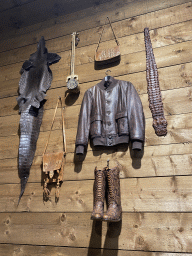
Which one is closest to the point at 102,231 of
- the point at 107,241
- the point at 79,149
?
the point at 107,241

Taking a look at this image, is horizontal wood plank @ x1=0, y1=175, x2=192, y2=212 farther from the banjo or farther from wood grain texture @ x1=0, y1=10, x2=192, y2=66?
wood grain texture @ x1=0, y1=10, x2=192, y2=66

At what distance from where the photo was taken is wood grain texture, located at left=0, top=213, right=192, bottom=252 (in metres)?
1.49

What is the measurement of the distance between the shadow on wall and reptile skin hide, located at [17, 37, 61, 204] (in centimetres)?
72

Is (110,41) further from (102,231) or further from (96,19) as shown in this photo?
(102,231)

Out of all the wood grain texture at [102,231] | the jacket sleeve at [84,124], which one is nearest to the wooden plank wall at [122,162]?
the wood grain texture at [102,231]

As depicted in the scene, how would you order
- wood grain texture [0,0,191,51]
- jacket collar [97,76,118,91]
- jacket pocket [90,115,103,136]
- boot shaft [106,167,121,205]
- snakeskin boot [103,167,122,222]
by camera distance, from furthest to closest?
wood grain texture [0,0,191,51] < jacket collar [97,76,118,91] < jacket pocket [90,115,103,136] < boot shaft [106,167,121,205] < snakeskin boot [103,167,122,222]

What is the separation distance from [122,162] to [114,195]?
0.27 m

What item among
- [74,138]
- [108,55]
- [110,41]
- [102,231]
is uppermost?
[110,41]

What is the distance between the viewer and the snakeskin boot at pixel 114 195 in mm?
1480

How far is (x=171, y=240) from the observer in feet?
4.85

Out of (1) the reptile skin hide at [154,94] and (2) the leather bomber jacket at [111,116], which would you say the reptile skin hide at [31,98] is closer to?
(2) the leather bomber jacket at [111,116]

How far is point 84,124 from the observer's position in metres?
1.86

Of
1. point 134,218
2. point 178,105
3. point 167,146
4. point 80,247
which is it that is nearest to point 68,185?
point 80,247

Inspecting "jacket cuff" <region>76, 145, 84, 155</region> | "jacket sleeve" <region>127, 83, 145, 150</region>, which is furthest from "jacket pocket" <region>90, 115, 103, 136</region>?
"jacket sleeve" <region>127, 83, 145, 150</region>
